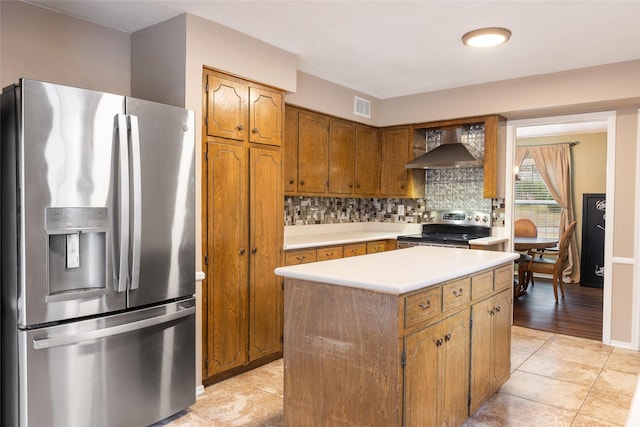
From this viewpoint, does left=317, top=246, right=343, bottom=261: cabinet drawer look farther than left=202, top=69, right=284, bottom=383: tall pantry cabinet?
Yes

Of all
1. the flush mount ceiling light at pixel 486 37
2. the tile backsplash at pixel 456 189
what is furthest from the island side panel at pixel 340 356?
the tile backsplash at pixel 456 189

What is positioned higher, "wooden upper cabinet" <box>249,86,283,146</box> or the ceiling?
the ceiling

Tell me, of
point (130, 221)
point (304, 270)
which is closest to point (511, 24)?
point (304, 270)

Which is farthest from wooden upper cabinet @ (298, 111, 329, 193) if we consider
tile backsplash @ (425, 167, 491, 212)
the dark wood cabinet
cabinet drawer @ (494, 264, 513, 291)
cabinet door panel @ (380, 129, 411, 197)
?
the dark wood cabinet

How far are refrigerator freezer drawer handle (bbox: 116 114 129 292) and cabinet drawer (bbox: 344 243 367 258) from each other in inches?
92.3

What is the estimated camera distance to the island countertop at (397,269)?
1921 mm

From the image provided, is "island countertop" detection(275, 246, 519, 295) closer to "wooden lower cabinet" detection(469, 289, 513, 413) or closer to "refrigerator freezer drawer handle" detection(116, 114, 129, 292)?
"wooden lower cabinet" detection(469, 289, 513, 413)

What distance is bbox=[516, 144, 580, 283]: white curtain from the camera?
7.09m

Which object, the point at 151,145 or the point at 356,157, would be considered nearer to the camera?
the point at 151,145

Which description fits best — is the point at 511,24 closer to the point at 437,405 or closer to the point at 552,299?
the point at 437,405

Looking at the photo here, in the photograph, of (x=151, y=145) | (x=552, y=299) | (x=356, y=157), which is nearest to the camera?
(x=151, y=145)

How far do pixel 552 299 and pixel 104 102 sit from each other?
5951 mm

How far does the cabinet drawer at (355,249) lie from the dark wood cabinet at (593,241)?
14.6ft

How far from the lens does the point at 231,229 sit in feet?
10.3
